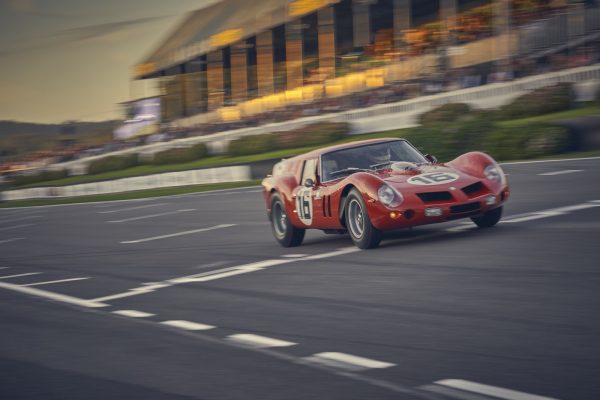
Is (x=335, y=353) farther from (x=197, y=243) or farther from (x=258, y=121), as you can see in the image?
(x=258, y=121)

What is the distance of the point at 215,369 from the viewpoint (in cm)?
588

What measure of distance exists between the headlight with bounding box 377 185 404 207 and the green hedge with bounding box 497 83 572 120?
16515mm

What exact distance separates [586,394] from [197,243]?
1095 centimetres

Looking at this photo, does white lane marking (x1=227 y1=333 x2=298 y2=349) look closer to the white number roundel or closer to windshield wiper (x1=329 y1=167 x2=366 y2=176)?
the white number roundel

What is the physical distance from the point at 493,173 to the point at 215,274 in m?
3.25

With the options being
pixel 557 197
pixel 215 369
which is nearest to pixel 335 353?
pixel 215 369

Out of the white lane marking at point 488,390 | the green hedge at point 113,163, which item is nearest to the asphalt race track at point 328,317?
the white lane marking at point 488,390

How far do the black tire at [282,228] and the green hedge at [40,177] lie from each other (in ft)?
185

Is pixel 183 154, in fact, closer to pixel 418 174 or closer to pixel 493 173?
pixel 418 174

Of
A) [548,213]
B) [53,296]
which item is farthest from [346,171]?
[53,296]

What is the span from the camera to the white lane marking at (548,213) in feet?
40.3

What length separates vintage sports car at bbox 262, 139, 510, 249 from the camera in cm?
1055

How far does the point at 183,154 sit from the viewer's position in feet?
166

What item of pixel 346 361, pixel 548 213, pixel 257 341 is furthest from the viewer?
pixel 548 213
